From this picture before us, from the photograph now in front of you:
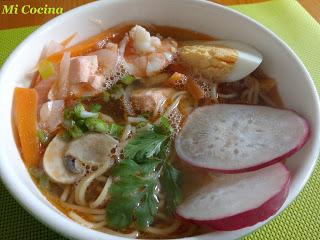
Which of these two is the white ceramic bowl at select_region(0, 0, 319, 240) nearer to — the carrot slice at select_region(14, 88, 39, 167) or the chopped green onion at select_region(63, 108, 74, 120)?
the carrot slice at select_region(14, 88, 39, 167)

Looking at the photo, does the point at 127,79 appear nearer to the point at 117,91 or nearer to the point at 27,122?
the point at 117,91

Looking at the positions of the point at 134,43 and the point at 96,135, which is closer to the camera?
the point at 96,135

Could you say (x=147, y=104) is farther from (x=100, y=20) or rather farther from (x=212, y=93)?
(x=100, y=20)

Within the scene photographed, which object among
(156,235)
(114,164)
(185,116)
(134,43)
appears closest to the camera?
(156,235)

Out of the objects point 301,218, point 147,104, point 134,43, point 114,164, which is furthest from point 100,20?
→ point 301,218

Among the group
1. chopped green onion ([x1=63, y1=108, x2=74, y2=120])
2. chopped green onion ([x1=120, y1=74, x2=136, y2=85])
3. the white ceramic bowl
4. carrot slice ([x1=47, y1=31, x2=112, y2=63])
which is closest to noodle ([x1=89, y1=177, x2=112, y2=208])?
the white ceramic bowl

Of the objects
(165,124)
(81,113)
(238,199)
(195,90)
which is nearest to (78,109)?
(81,113)

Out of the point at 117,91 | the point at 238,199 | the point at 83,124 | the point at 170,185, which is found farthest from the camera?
the point at 117,91

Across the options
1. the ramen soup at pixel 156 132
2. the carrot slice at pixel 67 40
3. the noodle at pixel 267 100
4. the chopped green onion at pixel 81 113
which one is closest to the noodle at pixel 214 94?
the ramen soup at pixel 156 132
